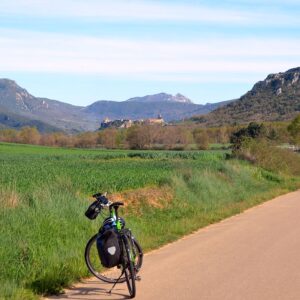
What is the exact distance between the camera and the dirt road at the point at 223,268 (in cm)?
841

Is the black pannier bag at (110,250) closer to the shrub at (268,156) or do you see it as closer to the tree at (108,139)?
the shrub at (268,156)

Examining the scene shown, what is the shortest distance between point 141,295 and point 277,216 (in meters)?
11.1

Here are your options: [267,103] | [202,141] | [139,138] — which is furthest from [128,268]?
[267,103]

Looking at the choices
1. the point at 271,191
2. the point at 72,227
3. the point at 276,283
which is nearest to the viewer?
the point at 276,283

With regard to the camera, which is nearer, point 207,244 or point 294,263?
point 294,263

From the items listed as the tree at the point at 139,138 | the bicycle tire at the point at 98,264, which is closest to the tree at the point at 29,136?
the tree at the point at 139,138

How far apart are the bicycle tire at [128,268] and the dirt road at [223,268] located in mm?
142

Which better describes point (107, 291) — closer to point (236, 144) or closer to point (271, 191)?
point (271, 191)

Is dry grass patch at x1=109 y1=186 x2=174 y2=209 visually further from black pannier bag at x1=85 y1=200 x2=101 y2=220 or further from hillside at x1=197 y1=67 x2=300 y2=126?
hillside at x1=197 y1=67 x2=300 y2=126

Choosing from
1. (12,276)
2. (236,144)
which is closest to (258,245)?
(12,276)

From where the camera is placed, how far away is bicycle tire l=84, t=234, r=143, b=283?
9.01 m

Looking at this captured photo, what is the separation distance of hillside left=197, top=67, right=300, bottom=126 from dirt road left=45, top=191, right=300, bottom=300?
422ft

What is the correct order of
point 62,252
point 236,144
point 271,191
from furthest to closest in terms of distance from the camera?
point 236,144, point 271,191, point 62,252

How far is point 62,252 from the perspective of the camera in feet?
33.3
